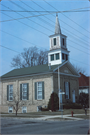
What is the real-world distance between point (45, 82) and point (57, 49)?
659 centimetres

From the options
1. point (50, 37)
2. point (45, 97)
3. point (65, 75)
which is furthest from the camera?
point (50, 37)

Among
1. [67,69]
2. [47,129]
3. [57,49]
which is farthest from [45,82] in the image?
[47,129]

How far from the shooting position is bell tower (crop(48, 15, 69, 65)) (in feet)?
115

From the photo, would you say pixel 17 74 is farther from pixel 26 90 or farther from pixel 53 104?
pixel 53 104

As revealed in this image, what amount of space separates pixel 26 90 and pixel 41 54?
1886 centimetres

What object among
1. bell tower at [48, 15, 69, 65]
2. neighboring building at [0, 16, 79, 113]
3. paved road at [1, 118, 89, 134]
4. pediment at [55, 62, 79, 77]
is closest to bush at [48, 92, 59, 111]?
neighboring building at [0, 16, 79, 113]

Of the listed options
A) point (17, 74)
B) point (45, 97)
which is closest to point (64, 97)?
point (45, 97)

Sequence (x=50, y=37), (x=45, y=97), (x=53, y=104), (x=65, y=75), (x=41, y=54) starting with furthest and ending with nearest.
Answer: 1. (x=41, y=54)
2. (x=50, y=37)
3. (x=65, y=75)
4. (x=45, y=97)
5. (x=53, y=104)

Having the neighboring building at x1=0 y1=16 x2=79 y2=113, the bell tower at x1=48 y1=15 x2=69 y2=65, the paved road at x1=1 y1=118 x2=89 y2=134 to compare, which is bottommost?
the paved road at x1=1 y1=118 x2=89 y2=134

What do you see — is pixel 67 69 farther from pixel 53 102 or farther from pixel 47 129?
pixel 47 129

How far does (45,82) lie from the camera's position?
32.0 metres

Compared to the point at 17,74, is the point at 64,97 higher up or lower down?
lower down

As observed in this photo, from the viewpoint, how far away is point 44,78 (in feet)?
106

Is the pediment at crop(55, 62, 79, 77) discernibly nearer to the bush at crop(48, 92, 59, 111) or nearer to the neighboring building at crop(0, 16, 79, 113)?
the neighboring building at crop(0, 16, 79, 113)
